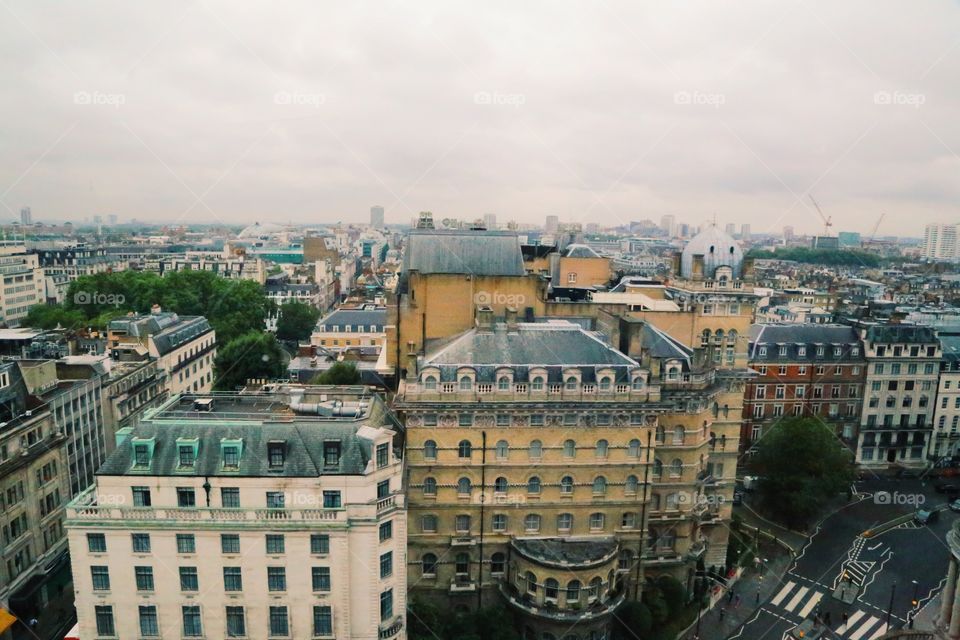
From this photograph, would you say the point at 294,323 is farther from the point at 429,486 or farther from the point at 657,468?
the point at 657,468

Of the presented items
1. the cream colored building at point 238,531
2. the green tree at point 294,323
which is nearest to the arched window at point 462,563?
the cream colored building at point 238,531

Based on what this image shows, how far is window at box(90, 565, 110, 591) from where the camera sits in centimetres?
3791

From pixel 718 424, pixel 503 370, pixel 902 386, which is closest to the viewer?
pixel 503 370

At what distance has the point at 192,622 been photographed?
38.7m

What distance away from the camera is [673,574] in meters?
52.9

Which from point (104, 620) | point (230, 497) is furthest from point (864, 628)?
point (104, 620)

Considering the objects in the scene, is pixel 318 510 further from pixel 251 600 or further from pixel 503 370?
pixel 503 370

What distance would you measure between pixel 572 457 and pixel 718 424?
16402 millimetres

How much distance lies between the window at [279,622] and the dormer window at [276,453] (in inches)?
337

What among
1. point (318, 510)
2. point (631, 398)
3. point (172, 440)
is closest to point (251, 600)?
point (318, 510)

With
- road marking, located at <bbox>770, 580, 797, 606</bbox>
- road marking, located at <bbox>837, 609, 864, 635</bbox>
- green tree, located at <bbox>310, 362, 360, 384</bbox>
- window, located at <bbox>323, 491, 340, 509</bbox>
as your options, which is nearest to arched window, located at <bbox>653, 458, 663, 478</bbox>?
road marking, located at <bbox>770, 580, 797, 606</bbox>

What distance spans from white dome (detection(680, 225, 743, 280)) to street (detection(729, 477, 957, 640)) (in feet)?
92.0

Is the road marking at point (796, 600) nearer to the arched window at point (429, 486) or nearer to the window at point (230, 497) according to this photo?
the arched window at point (429, 486)

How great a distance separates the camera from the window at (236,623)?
38.9 metres
